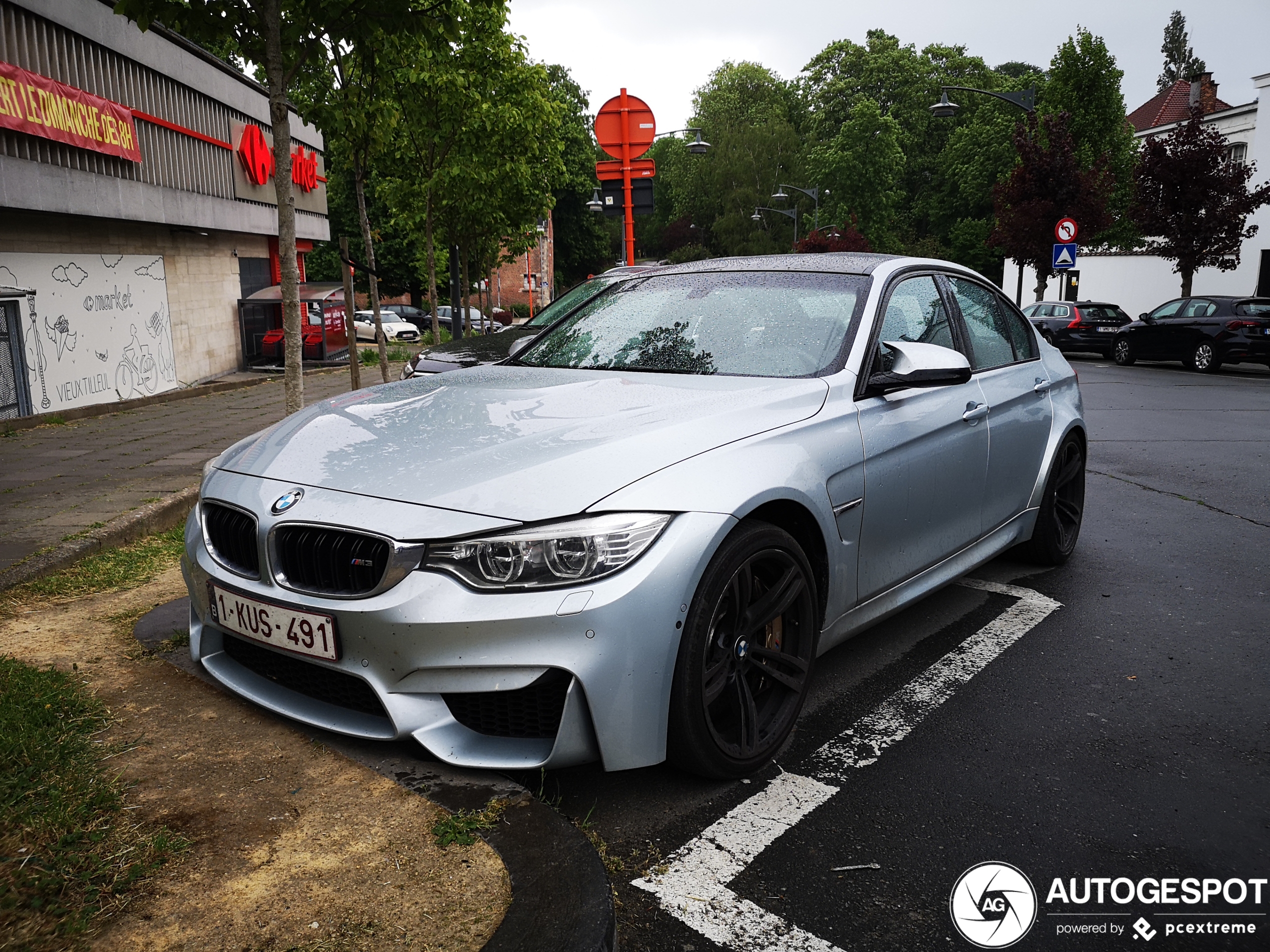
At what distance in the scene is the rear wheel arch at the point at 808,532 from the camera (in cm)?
305

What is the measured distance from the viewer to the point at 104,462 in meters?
8.60

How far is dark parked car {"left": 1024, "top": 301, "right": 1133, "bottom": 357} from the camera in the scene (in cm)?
2411

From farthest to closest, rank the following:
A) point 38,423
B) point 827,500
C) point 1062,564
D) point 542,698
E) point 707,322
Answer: point 38,423
point 1062,564
point 707,322
point 827,500
point 542,698

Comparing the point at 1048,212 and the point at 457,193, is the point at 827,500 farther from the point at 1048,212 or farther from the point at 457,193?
the point at 1048,212

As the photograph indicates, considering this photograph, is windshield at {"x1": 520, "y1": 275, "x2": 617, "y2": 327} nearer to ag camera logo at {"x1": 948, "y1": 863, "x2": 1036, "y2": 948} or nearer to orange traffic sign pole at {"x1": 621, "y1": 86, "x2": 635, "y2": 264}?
orange traffic sign pole at {"x1": 621, "y1": 86, "x2": 635, "y2": 264}

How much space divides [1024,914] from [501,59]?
16.8 metres

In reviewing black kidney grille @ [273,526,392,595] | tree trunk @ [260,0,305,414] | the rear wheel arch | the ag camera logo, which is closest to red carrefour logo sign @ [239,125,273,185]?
tree trunk @ [260,0,305,414]

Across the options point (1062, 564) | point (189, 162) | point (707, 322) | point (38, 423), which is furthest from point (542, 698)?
point (189, 162)

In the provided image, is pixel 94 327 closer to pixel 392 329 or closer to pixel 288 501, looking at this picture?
pixel 288 501

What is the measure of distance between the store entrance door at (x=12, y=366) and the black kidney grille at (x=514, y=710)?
39.5 feet

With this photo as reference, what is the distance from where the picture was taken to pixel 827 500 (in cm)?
318

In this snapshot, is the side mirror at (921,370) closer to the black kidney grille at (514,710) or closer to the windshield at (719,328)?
the windshield at (719,328)

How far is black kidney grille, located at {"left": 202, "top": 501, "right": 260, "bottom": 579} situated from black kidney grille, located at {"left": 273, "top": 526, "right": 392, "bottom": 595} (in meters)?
0.12

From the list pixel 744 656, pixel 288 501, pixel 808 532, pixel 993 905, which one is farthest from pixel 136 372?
pixel 993 905
